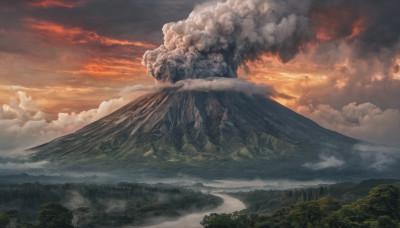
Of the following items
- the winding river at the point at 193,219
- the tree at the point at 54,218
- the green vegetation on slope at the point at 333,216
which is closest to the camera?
the green vegetation on slope at the point at 333,216

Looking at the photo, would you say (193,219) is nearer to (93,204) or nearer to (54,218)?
(93,204)

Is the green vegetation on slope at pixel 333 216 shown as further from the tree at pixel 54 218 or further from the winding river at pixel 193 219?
the winding river at pixel 193 219

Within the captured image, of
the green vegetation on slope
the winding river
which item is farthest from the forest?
the green vegetation on slope

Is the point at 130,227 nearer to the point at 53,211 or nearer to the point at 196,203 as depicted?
the point at 53,211

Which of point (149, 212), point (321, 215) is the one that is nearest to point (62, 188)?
point (149, 212)

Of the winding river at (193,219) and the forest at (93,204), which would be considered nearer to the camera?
the forest at (93,204)

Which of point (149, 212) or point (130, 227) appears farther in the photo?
point (149, 212)

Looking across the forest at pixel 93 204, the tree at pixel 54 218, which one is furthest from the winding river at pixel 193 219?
the tree at pixel 54 218

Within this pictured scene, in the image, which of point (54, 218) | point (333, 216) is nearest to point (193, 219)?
point (54, 218)
